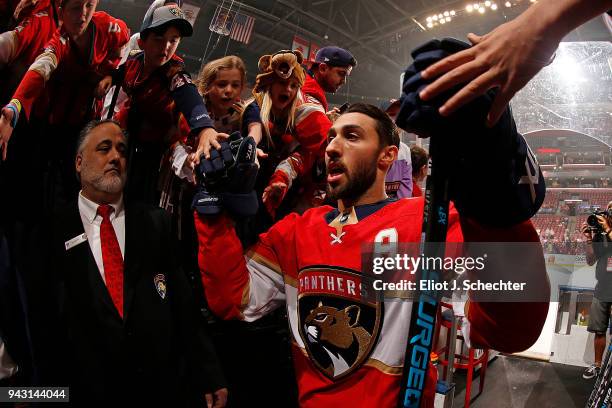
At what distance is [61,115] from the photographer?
1.88m

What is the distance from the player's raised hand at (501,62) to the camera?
70cm

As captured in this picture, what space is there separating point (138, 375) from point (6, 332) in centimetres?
46

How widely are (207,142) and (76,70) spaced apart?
0.72 m

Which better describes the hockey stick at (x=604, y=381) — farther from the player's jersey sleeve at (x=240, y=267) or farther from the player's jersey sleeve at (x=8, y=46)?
the player's jersey sleeve at (x=8, y=46)

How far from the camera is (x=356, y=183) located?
5.32 feet

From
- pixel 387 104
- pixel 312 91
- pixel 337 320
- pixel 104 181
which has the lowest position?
pixel 337 320

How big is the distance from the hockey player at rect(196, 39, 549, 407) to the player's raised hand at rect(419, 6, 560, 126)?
493mm

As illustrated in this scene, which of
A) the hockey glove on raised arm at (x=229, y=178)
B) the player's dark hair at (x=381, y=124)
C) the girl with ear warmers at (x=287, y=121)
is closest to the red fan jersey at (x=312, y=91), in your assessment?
the girl with ear warmers at (x=287, y=121)

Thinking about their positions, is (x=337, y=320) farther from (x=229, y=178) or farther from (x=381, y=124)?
(x=381, y=124)

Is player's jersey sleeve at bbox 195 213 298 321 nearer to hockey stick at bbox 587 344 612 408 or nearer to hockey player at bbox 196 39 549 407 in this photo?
hockey player at bbox 196 39 549 407

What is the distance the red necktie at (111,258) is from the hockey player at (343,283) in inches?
13.8

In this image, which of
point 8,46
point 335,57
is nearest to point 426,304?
point 8,46

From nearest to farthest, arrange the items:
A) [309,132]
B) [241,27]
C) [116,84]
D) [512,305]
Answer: [512,305]
[116,84]
[309,132]
[241,27]

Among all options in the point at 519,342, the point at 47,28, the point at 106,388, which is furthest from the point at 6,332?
the point at 519,342
